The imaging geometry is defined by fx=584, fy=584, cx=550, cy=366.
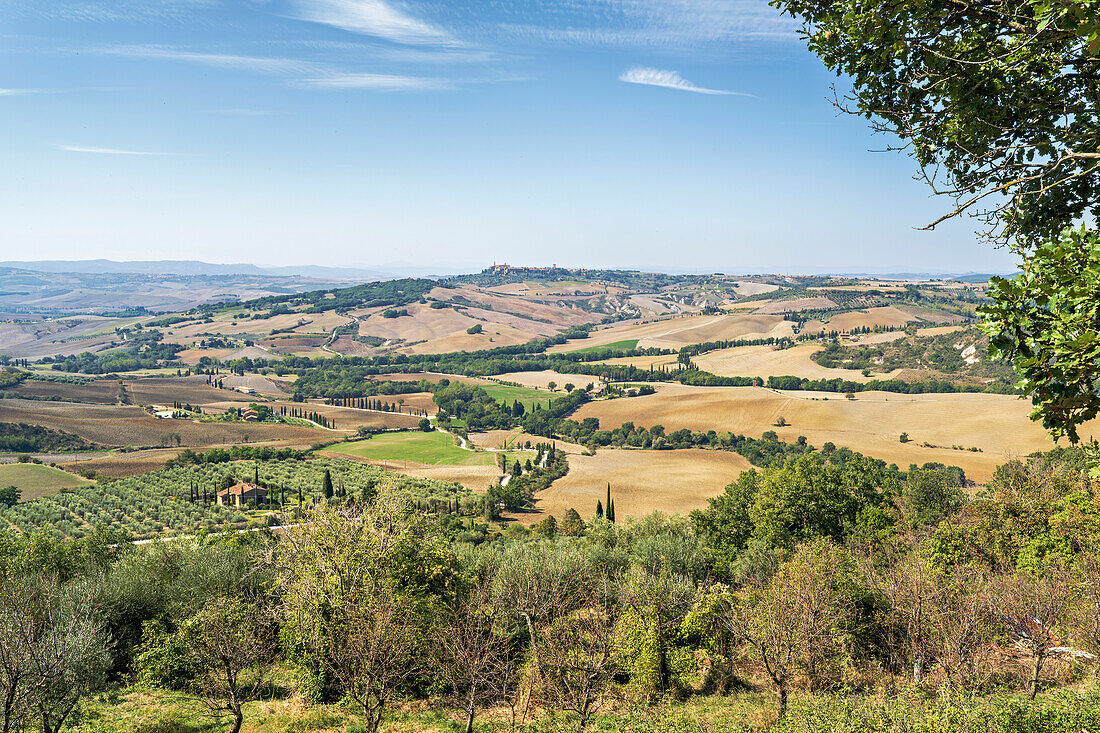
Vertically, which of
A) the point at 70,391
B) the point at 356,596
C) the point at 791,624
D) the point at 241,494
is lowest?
the point at 241,494

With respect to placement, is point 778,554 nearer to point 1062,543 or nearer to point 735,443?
point 1062,543

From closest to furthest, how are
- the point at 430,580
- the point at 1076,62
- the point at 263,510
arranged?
the point at 1076,62 → the point at 430,580 → the point at 263,510

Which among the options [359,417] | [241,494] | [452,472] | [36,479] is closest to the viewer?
[241,494]

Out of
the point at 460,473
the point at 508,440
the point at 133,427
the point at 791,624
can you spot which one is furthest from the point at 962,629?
the point at 133,427

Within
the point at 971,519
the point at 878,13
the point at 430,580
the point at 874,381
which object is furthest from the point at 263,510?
the point at 874,381

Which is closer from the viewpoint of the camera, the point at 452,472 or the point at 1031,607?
the point at 1031,607

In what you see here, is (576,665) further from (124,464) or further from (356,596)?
(124,464)
